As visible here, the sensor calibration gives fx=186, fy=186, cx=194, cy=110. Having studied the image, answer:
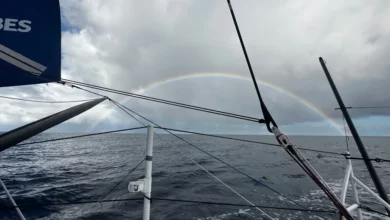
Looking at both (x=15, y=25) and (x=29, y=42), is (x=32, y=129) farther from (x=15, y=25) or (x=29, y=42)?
(x=15, y=25)

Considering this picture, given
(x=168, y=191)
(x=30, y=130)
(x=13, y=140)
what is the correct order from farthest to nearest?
(x=168, y=191), (x=30, y=130), (x=13, y=140)

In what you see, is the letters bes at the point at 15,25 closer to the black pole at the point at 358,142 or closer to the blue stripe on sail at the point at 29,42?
the blue stripe on sail at the point at 29,42

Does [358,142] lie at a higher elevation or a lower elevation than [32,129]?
higher

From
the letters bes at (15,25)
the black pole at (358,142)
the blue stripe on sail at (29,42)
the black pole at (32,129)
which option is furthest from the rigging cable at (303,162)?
the black pole at (358,142)

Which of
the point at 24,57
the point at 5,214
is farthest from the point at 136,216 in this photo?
the point at 24,57

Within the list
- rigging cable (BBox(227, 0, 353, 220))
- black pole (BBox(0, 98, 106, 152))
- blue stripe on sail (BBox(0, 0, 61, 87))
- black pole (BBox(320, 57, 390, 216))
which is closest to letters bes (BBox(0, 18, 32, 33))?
blue stripe on sail (BBox(0, 0, 61, 87))

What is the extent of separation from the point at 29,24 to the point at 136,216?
879 centimetres

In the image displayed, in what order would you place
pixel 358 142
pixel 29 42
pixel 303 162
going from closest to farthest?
pixel 303 162 < pixel 29 42 < pixel 358 142

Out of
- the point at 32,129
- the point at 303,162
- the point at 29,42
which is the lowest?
the point at 303,162

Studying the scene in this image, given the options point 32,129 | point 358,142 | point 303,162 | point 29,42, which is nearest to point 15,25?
point 29,42

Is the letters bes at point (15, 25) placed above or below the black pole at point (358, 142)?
above

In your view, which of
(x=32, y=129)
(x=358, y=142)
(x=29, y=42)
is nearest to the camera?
(x=32, y=129)

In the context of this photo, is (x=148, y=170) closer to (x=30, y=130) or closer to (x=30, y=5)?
(x=30, y=130)

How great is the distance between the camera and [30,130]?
167 cm
